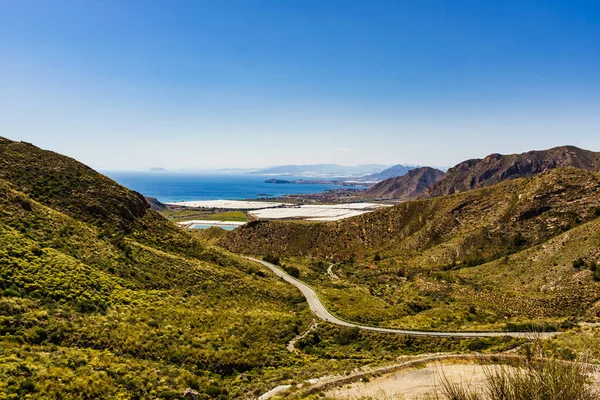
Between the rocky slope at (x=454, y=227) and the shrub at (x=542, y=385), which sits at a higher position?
the shrub at (x=542, y=385)

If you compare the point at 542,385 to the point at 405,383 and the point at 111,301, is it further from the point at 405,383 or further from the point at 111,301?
the point at 111,301

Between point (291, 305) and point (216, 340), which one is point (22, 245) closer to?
point (216, 340)

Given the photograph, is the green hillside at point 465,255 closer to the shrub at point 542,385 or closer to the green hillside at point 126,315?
the green hillside at point 126,315

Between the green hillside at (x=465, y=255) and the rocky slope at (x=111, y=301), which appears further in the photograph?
the green hillside at (x=465, y=255)

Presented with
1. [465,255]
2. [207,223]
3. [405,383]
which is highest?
[405,383]

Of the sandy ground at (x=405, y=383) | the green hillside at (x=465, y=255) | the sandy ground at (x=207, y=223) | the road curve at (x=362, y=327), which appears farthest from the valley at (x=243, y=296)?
the sandy ground at (x=207, y=223)

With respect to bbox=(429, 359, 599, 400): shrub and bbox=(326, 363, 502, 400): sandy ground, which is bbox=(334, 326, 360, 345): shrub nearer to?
bbox=(326, 363, 502, 400): sandy ground

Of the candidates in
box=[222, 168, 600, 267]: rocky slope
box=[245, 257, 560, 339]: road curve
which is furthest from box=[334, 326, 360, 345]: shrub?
box=[222, 168, 600, 267]: rocky slope

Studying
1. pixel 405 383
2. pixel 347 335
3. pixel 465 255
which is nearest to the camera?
pixel 405 383

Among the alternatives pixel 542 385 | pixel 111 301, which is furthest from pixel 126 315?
pixel 542 385
